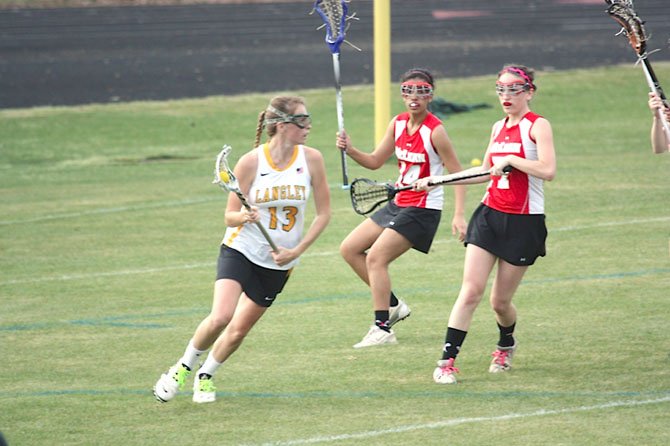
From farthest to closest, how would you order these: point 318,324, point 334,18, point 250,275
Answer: point 334,18
point 318,324
point 250,275

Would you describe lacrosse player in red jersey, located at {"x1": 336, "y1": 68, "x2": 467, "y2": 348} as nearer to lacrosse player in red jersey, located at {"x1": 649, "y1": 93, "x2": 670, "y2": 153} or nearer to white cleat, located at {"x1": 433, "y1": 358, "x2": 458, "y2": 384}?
white cleat, located at {"x1": 433, "y1": 358, "x2": 458, "y2": 384}

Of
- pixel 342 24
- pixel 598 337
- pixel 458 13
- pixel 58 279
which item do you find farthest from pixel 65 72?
pixel 598 337

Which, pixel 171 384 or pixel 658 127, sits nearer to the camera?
pixel 171 384

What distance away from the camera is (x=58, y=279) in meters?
12.3

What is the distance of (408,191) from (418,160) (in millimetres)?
274

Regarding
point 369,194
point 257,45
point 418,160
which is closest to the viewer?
point 369,194

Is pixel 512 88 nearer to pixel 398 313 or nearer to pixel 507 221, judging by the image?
pixel 507 221

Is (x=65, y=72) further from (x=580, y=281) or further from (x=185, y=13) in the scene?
(x=580, y=281)

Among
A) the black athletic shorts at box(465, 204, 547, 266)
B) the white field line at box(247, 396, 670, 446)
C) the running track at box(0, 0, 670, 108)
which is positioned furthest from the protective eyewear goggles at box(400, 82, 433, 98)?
the running track at box(0, 0, 670, 108)

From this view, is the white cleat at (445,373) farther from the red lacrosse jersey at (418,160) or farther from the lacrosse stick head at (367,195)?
the red lacrosse jersey at (418,160)

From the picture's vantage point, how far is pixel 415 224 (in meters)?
9.59

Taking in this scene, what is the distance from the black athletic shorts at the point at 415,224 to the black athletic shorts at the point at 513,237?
4.07 feet

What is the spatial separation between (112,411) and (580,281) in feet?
17.2

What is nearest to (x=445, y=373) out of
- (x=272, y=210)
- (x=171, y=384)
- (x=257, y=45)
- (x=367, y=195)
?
(x=367, y=195)
